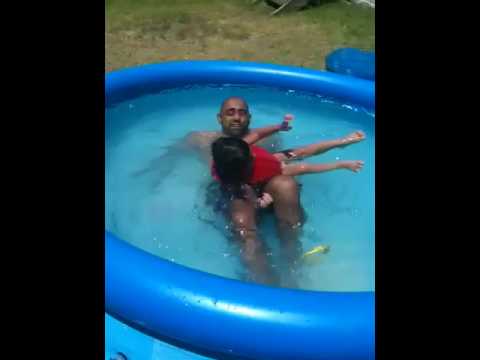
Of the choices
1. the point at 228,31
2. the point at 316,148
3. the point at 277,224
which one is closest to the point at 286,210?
the point at 277,224

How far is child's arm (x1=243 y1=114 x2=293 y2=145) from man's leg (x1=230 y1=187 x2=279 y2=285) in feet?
2.63

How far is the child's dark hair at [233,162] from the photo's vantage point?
3045 millimetres

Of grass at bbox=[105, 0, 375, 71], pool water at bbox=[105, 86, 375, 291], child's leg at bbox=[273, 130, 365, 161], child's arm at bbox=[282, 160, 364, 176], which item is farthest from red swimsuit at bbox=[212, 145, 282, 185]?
grass at bbox=[105, 0, 375, 71]

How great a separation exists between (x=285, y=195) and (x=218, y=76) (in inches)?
84.5

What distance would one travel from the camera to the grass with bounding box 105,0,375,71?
22.1 ft

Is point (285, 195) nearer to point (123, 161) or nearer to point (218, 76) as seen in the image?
point (123, 161)

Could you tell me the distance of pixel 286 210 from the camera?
308 cm

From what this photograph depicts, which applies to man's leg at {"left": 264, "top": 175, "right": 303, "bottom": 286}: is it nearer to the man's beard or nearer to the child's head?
the child's head

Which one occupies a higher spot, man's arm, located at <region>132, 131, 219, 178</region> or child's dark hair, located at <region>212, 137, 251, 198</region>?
man's arm, located at <region>132, 131, 219, 178</region>

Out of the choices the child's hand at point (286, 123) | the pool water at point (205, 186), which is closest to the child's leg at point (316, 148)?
the pool water at point (205, 186)

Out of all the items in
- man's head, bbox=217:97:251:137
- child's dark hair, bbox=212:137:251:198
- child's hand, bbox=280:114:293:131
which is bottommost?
child's dark hair, bbox=212:137:251:198

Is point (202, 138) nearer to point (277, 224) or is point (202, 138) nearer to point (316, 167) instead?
point (316, 167)

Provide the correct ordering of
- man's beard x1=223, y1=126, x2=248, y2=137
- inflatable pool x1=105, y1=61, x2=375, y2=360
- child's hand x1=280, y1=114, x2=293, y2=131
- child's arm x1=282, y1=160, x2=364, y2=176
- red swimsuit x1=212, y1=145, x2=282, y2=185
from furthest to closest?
1. child's hand x1=280, y1=114, x2=293, y2=131
2. man's beard x1=223, y1=126, x2=248, y2=137
3. child's arm x1=282, y1=160, x2=364, y2=176
4. red swimsuit x1=212, y1=145, x2=282, y2=185
5. inflatable pool x1=105, y1=61, x2=375, y2=360
